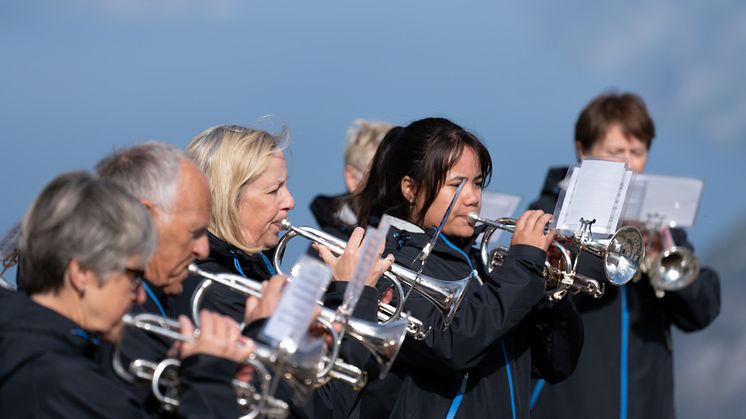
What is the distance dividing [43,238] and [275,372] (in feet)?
2.22

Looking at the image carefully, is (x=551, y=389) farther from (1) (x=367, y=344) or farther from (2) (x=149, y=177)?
(2) (x=149, y=177)

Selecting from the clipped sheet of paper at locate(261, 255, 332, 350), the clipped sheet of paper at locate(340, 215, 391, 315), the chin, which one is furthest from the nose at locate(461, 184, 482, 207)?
the chin

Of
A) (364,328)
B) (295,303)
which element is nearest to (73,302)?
(295,303)

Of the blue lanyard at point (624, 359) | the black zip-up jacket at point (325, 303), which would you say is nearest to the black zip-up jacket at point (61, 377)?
the black zip-up jacket at point (325, 303)

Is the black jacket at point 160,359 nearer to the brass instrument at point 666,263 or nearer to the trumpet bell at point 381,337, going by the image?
the trumpet bell at point 381,337

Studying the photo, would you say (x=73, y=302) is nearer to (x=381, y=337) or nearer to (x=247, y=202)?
(x=381, y=337)

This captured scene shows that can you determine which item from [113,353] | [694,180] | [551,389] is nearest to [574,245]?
[551,389]

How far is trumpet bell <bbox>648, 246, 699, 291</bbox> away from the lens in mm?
6074

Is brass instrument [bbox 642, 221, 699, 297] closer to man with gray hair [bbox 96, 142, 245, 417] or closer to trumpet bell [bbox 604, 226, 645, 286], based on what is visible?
trumpet bell [bbox 604, 226, 645, 286]

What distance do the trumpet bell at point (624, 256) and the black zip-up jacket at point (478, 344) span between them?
0.77 feet

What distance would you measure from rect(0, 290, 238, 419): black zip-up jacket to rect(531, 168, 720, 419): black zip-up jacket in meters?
3.12

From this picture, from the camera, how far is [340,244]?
4.76 metres

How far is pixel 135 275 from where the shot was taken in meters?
3.01

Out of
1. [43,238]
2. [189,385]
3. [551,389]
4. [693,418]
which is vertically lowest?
[693,418]
